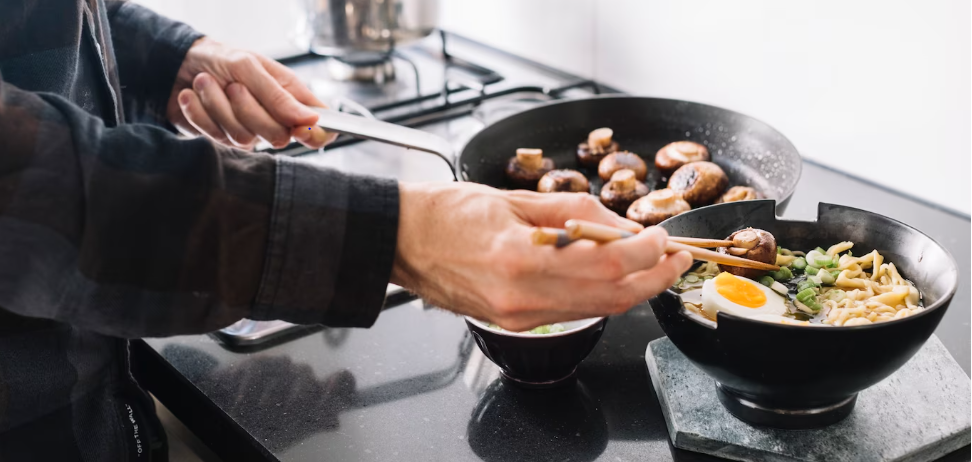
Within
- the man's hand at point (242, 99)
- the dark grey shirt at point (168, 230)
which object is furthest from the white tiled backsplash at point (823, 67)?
the dark grey shirt at point (168, 230)

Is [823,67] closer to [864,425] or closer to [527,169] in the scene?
[527,169]

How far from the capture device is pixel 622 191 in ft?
4.26

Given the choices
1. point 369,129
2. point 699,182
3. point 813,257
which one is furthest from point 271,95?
→ point 813,257

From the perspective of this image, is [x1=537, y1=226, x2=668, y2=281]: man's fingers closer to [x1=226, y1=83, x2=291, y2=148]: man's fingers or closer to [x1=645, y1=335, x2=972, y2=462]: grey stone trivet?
[x1=645, y1=335, x2=972, y2=462]: grey stone trivet

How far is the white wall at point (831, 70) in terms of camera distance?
1280 millimetres

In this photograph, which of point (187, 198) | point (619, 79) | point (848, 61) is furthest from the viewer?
point (619, 79)

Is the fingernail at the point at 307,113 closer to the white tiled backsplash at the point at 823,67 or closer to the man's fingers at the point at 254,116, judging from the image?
the man's fingers at the point at 254,116

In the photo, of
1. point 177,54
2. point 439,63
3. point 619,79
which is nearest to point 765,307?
point 177,54

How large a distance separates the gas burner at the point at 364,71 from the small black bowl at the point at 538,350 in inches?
44.4

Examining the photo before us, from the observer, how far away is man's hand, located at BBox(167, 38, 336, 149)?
1182 mm

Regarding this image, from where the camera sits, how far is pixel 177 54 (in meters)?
1.24

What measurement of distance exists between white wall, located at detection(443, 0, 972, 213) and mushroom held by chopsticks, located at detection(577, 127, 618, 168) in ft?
1.02

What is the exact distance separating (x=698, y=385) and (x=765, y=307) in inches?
4.5

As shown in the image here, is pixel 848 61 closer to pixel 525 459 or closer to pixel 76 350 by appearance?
pixel 525 459
